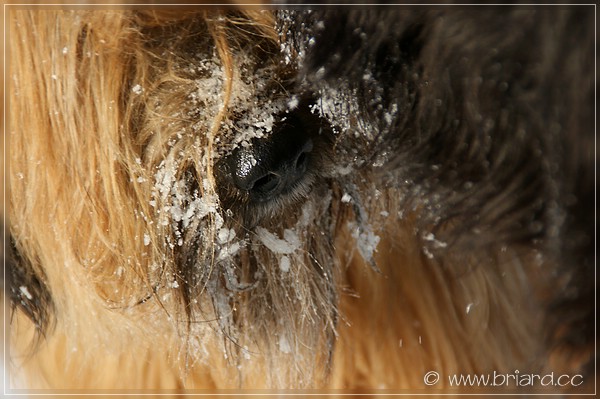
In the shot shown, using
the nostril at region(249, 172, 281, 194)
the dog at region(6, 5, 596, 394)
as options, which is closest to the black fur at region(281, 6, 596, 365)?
the dog at region(6, 5, 596, 394)

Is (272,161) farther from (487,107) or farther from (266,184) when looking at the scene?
(487,107)

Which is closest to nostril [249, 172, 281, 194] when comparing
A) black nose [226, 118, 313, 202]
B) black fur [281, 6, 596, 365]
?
black nose [226, 118, 313, 202]

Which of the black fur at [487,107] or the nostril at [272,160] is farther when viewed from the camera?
the nostril at [272,160]

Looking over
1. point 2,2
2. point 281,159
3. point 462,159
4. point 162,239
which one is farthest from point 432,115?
point 2,2

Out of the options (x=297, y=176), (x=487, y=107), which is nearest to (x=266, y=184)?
(x=297, y=176)

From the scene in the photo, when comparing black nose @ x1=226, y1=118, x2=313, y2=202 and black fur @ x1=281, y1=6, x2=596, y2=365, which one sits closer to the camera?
black fur @ x1=281, y1=6, x2=596, y2=365

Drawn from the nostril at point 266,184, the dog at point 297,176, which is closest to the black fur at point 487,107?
the dog at point 297,176

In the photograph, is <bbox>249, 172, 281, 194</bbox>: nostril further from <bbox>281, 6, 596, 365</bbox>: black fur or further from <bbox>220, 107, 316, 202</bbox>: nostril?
<bbox>281, 6, 596, 365</bbox>: black fur

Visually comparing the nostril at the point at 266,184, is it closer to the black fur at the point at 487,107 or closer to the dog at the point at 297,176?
the dog at the point at 297,176
